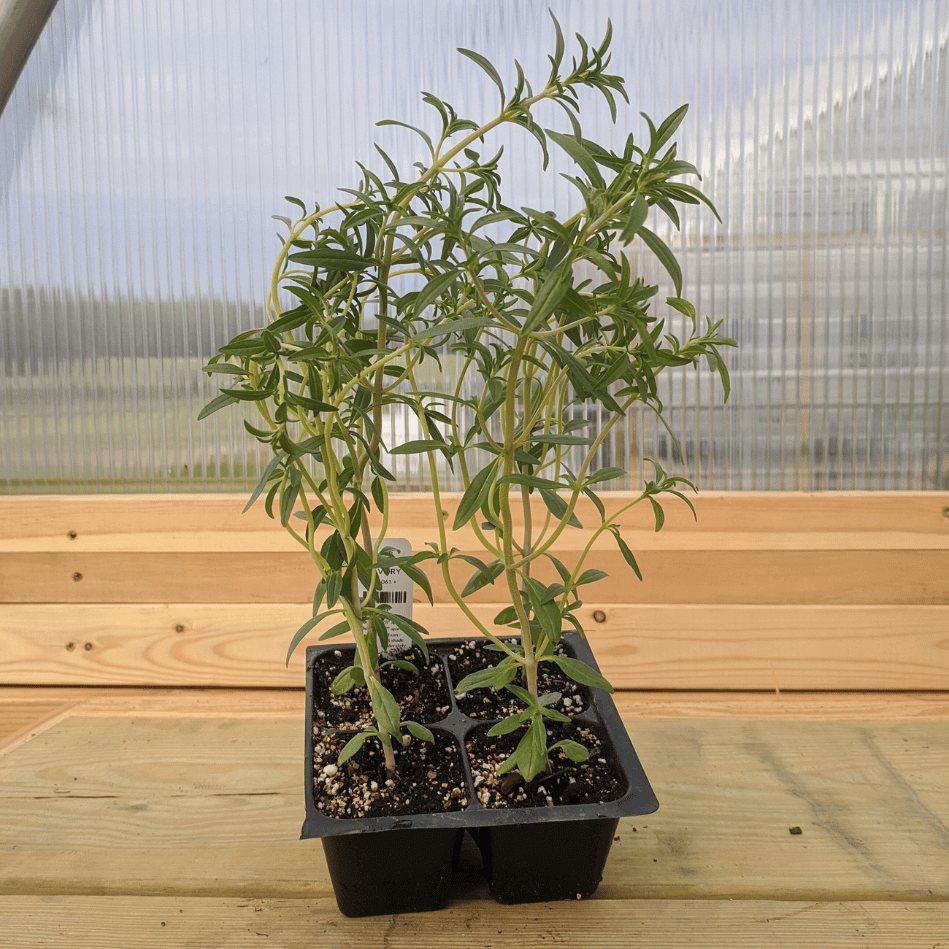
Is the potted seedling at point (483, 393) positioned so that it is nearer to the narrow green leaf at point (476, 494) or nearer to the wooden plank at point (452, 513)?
the narrow green leaf at point (476, 494)

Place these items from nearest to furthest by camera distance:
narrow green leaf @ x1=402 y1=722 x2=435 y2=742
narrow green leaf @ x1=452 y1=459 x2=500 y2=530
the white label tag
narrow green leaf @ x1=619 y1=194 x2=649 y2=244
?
1. narrow green leaf @ x1=619 y1=194 x2=649 y2=244
2. narrow green leaf @ x1=452 y1=459 x2=500 y2=530
3. narrow green leaf @ x1=402 y1=722 x2=435 y2=742
4. the white label tag

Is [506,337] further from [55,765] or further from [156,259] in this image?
[55,765]

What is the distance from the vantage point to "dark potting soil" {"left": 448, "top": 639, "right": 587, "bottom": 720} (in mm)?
791

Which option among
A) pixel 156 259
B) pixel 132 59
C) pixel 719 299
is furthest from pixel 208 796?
pixel 132 59

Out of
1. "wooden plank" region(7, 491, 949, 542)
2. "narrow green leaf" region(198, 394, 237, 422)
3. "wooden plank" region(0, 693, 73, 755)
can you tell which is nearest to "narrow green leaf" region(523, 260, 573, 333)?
"narrow green leaf" region(198, 394, 237, 422)

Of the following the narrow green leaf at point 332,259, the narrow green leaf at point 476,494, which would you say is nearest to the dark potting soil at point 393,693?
the narrow green leaf at point 476,494

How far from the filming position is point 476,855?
0.74 m

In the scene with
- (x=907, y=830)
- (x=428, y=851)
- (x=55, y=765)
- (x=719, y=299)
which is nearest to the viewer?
(x=428, y=851)

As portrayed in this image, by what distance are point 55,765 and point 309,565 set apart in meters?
0.42

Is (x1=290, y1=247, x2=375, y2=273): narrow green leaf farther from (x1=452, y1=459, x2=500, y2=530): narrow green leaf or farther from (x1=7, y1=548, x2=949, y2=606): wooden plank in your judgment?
(x1=7, y1=548, x2=949, y2=606): wooden plank

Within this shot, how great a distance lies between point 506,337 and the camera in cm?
120

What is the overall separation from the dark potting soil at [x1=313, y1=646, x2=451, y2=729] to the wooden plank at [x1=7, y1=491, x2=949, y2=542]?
1.13 ft

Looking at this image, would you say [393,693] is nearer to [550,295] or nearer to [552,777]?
[552,777]

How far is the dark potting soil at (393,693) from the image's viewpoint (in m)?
0.77
